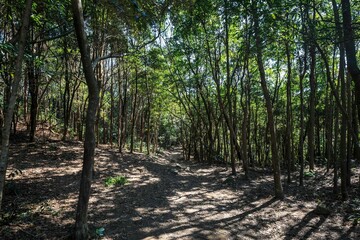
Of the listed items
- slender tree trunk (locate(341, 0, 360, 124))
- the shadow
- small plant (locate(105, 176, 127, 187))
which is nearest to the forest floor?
the shadow

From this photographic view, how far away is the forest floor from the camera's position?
5184 mm

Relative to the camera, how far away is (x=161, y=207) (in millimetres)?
6840

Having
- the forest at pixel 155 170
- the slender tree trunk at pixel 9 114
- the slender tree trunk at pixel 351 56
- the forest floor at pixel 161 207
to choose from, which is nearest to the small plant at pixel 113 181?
the forest at pixel 155 170

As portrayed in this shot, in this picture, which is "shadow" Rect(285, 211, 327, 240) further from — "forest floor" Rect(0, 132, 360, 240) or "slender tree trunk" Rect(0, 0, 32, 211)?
"slender tree trunk" Rect(0, 0, 32, 211)

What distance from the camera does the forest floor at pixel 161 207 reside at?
518 centimetres

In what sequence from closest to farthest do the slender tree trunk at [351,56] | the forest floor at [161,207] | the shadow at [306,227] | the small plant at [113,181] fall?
the slender tree trunk at [351,56]
the forest floor at [161,207]
the shadow at [306,227]
the small plant at [113,181]

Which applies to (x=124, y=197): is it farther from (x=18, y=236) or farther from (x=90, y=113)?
(x=90, y=113)

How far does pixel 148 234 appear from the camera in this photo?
16.7 feet

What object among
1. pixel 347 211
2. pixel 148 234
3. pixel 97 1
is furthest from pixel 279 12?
pixel 347 211

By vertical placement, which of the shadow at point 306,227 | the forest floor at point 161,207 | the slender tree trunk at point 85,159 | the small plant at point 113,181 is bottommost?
the shadow at point 306,227

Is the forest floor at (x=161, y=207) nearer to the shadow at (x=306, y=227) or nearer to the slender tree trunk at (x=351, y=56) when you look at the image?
the shadow at (x=306, y=227)

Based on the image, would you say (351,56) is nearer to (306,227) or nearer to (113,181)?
(306,227)

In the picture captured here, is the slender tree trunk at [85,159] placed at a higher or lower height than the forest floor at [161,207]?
higher

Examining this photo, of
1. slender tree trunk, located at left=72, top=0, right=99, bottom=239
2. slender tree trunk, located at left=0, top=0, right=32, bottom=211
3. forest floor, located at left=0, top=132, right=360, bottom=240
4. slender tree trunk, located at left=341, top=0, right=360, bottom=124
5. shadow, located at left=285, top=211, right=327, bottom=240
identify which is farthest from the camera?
shadow, located at left=285, top=211, right=327, bottom=240
